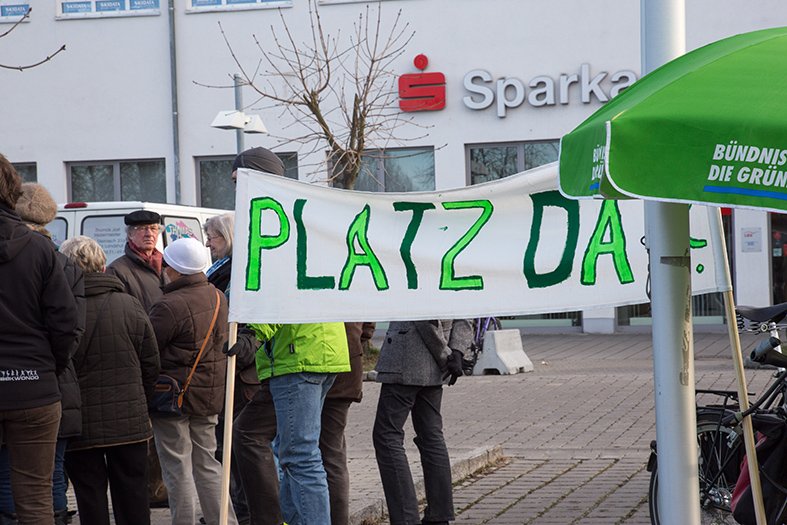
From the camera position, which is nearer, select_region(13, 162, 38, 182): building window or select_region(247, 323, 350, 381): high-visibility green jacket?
select_region(247, 323, 350, 381): high-visibility green jacket

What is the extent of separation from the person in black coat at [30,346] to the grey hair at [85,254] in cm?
68

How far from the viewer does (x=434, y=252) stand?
17.4 ft

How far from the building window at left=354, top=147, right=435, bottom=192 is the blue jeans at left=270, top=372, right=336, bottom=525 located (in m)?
16.7

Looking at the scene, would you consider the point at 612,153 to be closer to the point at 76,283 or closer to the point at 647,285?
the point at 647,285

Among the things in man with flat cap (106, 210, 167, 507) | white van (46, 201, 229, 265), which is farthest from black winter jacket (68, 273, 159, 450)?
white van (46, 201, 229, 265)

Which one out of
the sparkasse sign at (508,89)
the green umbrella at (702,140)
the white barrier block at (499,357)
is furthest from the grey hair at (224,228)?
the sparkasse sign at (508,89)

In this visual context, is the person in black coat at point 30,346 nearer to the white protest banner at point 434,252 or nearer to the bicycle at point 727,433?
the white protest banner at point 434,252

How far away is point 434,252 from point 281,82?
1777 cm

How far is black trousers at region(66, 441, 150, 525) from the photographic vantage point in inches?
247

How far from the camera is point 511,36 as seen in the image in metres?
22.0

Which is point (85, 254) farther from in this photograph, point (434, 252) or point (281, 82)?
point (281, 82)

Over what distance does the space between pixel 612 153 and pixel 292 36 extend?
64.0 ft

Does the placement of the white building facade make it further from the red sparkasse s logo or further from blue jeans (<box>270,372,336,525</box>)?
blue jeans (<box>270,372,336,525</box>)

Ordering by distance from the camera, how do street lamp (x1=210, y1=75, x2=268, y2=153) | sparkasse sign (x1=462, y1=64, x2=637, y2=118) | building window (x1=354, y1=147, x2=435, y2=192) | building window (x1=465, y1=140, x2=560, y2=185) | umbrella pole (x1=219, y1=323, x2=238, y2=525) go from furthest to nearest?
building window (x1=354, y1=147, x2=435, y2=192)
building window (x1=465, y1=140, x2=560, y2=185)
sparkasse sign (x1=462, y1=64, x2=637, y2=118)
street lamp (x1=210, y1=75, x2=268, y2=153)
umbrella pole (x1=219, y1=323, x2=238, y2=525)
